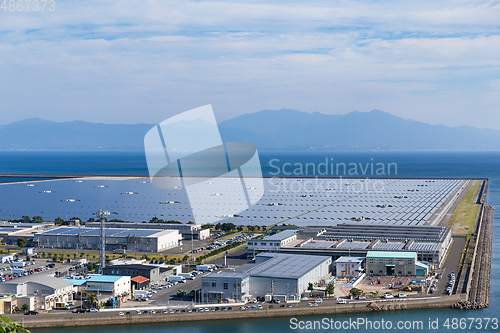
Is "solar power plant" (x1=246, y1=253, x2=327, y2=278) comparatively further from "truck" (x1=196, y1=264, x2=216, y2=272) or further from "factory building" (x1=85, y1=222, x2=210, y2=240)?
"factory building" (x1=85, y1=222, x2=210, y2=240)

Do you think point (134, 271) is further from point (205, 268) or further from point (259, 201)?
point (259, 201)

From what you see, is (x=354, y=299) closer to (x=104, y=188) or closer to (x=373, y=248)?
(x=373, y=248)

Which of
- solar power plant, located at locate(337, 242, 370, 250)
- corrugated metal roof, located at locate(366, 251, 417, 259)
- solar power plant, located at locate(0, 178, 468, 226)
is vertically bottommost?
corrugated metal roof, located at locate(366, 251, 417, 259)

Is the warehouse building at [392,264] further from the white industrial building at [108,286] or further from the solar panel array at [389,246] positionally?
the white industrial building at [108,286]


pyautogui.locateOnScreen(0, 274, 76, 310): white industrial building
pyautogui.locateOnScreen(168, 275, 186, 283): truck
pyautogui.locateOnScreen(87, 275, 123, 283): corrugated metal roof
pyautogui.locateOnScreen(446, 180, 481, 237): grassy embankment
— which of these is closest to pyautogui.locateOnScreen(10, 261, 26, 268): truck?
pyautogui.locateOnScreen(0, 274, 76, 310): white industrial building

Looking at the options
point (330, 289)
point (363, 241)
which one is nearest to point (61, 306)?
point (330, 289)

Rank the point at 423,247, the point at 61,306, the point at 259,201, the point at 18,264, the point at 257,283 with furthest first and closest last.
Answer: the point at 259,201 < the point at 423,247 < the point at 18,264 < the point at 257,283 < the point at 61,306
